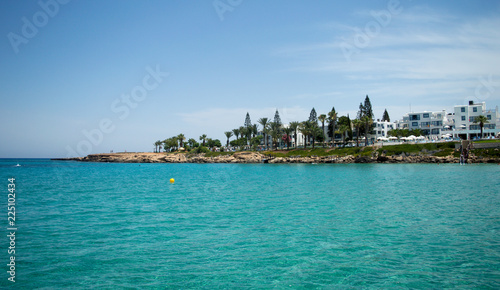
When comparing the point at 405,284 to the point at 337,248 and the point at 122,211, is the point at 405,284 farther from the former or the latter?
the point at 122,211

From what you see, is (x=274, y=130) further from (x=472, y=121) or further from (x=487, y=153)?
(x=487, y=153)

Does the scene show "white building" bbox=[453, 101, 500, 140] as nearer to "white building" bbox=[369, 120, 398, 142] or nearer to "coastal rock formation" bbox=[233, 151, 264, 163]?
"white building" bbox=[369, 120, 398, 142]

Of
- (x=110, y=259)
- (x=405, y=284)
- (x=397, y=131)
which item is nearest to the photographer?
(x=405, y=284)

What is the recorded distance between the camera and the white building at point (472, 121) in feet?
357

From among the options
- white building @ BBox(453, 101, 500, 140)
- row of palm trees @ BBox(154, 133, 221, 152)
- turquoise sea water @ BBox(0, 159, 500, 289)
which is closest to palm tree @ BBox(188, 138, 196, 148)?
row of palm trees @ BBox(154, 133, 221, 152)

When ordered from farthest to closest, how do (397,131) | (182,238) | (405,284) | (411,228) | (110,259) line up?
(397,131)
(411,228)
(182,238)
(110,259)
(405,284)

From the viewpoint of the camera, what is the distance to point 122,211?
1025 inches

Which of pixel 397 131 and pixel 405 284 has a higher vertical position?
pixel 397 131

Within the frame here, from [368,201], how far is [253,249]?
17.2m

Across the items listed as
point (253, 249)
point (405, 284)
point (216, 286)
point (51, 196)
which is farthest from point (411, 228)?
point (51, 196)

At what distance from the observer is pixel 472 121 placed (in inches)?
4496

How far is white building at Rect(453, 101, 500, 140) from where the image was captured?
108938 mm

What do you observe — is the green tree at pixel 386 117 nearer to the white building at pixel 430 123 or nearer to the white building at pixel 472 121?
the white building at pixel 430 123

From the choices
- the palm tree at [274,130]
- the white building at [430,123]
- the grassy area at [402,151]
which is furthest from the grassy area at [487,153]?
the palm tree at [274,130]
